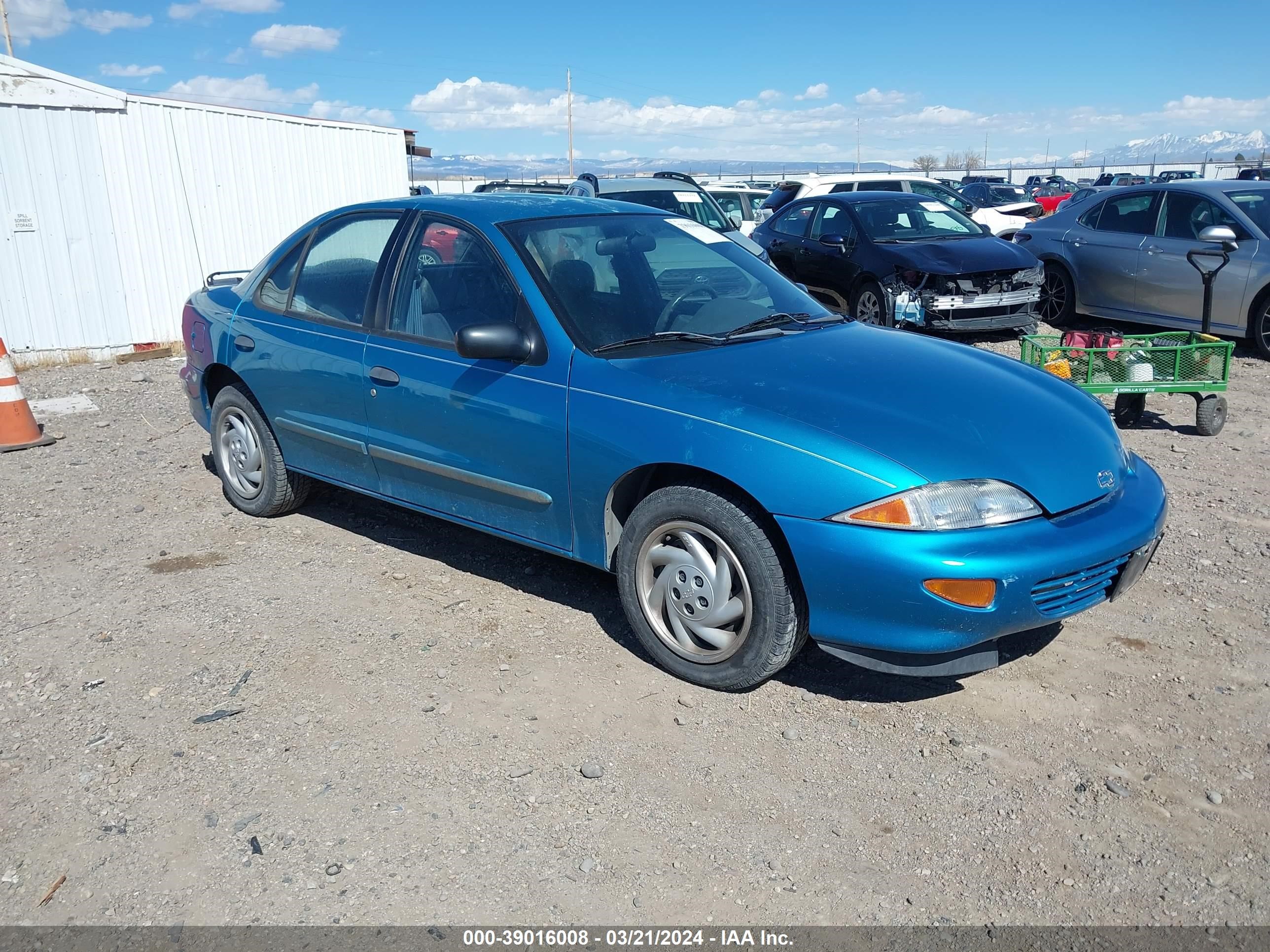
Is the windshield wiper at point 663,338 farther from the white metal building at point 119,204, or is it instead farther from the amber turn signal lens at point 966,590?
the white metal building at point 119,204

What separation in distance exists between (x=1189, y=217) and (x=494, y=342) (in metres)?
8.38

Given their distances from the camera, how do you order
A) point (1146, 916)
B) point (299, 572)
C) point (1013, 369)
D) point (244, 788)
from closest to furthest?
point (1146, 916) → point (244, 788) → point (1013, 369) → point (299, 572)

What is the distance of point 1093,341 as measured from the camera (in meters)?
6.97

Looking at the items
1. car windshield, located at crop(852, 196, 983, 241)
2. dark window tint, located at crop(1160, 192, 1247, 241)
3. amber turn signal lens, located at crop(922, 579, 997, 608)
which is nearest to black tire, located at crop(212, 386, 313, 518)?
amber turn signal lens, located at crop(922, 579, 997, 608)

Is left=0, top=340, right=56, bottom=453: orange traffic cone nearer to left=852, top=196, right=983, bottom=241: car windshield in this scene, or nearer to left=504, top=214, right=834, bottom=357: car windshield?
left=504, top=214, right=834, bottom=357: car windshield

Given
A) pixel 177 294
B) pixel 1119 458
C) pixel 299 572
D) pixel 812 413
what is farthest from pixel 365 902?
pixel 177 294

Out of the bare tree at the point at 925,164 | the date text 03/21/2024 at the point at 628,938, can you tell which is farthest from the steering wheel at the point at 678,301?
the bare tree at the point at 925,164

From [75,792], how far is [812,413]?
8.61 ft

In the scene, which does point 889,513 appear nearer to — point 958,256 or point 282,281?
point 282,281

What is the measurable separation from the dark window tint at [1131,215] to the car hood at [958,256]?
86 centimetres

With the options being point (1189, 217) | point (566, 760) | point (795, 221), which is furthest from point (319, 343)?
point (1189, 217)

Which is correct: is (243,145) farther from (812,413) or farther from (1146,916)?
(1146,916)

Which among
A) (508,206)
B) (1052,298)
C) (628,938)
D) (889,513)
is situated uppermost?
(508,206)

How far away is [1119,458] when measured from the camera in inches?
148
